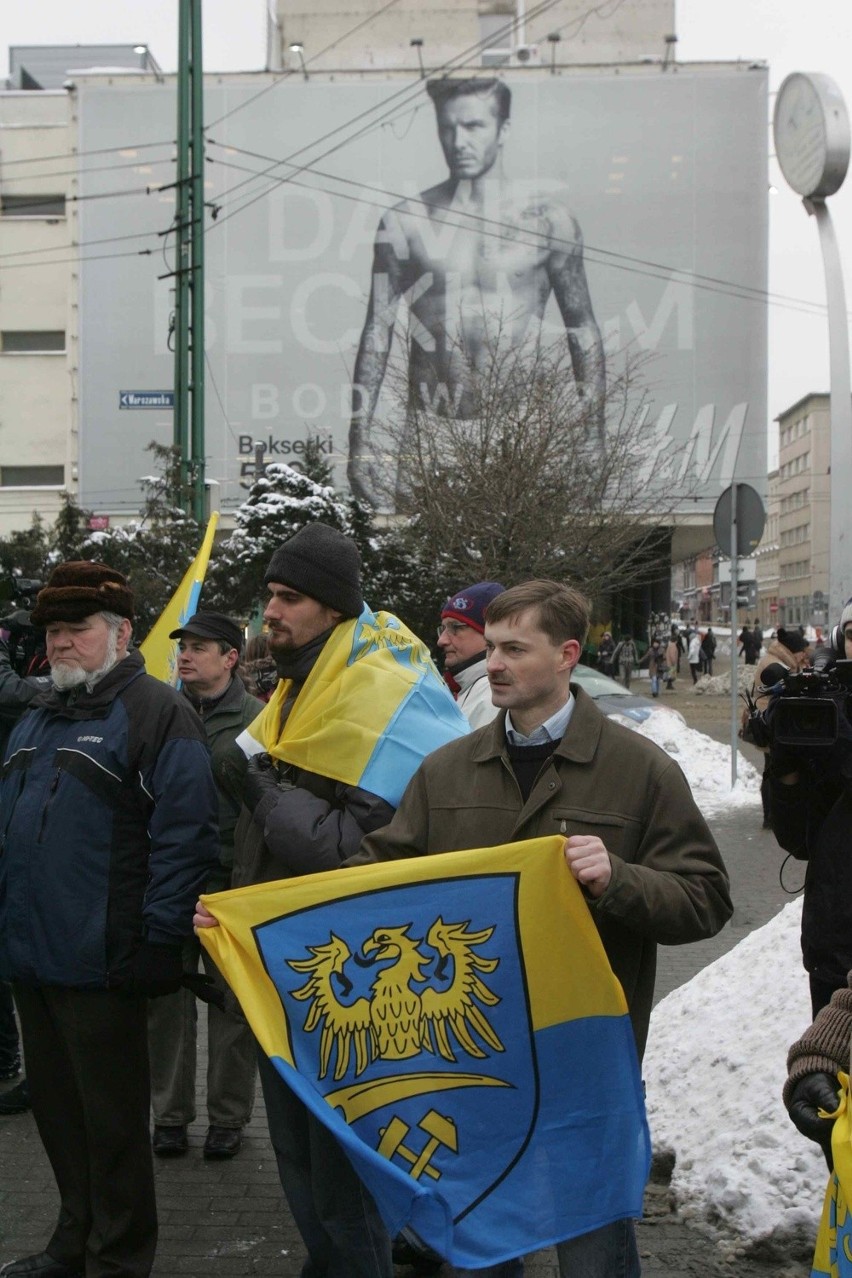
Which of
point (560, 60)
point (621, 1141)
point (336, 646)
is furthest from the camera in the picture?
point (560, 60)

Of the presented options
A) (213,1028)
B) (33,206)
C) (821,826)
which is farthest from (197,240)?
(33,206)

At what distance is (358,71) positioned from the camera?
152 feet

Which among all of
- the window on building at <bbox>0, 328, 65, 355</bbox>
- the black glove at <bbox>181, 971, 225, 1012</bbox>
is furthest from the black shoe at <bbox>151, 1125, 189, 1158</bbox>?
the window on building at <bbox>0, 328, 65, 355</bbox>

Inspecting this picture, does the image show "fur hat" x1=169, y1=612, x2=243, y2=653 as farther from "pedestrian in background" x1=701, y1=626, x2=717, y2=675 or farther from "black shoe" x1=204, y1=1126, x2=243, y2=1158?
"pedestrian in background" x1=701, y1=626, x2=717, y2=675

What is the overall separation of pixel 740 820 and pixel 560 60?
41788mm

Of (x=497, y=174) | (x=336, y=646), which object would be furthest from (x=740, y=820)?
(x=497, y=174)

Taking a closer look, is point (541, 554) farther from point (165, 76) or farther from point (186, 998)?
point (165, 76)

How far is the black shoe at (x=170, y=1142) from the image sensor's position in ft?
17.6

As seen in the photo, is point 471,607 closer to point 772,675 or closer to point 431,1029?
point 772,675

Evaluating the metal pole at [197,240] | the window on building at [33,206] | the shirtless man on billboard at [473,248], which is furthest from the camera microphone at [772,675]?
the window on building at [33,206]

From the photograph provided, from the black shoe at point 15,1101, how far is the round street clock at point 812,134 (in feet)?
47.5

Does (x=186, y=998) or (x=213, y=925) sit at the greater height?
(x=213, y=925)

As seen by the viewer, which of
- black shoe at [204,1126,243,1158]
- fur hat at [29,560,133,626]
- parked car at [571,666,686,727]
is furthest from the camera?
parked car at [571,666,686,727]

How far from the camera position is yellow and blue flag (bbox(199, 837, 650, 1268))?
10.6 ft
